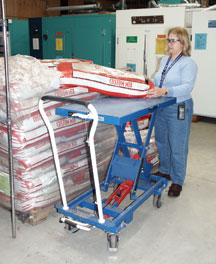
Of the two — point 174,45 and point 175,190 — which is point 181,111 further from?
point 175,190

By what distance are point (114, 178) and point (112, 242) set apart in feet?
2.50

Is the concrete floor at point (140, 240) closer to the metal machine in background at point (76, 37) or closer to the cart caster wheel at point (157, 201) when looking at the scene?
the cart caster wheel at point (157, 201)

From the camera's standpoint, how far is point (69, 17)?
20.9ft

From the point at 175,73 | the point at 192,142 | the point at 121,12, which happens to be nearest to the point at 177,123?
the point at 175,73

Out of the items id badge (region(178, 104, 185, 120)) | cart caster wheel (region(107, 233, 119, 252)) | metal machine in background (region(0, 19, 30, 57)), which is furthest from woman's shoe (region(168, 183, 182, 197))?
metal machine in background (region(0, 19, 30, 57))

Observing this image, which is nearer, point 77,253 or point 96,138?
point 77,253

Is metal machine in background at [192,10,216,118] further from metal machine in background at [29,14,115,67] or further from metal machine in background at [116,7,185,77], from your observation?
metal machine in background at [29,14,115,67]

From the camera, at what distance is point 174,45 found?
9.03 ft

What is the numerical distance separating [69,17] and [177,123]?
14.5 feet

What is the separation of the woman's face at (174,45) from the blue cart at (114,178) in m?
0.48

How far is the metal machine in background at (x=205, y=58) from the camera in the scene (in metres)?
5.08

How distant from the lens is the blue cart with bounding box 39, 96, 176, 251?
A: 6.51 feet

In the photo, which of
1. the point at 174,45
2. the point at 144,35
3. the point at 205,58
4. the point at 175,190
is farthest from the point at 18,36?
the point at 175,190

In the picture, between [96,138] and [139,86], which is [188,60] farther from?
[96,138]
